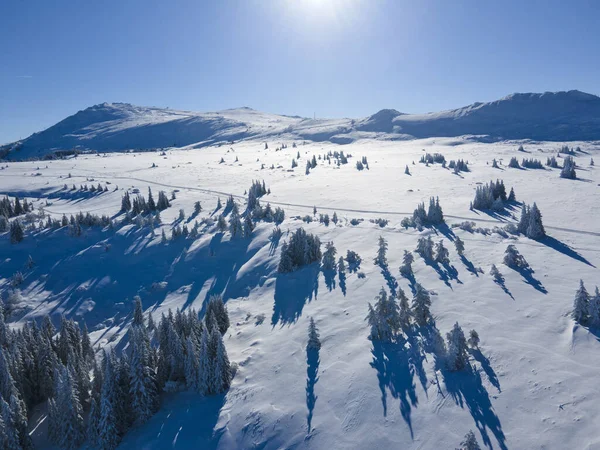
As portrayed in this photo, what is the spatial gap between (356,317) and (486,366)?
6351mm

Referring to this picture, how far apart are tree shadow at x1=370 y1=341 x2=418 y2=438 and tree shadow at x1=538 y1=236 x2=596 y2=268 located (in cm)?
1473

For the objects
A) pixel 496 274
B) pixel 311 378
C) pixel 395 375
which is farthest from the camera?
pixel 496 274

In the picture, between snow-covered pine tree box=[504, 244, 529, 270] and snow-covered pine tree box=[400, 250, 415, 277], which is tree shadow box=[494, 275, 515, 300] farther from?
snow-covered pine tree box=[400, 250, 415, 277]

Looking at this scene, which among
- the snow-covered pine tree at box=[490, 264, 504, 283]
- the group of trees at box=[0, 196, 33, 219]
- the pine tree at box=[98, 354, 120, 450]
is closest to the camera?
the pine tree at box=[98, 354, 120, 450]

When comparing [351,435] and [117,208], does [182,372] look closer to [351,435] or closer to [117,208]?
[351,435]

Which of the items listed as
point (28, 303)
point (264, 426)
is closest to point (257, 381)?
point (264, 426)

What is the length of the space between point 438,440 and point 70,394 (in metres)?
13.7

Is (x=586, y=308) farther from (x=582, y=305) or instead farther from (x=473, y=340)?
(x=473, y=340)

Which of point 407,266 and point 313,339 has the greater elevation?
point 407,266

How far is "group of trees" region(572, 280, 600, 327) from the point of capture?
14.4 meters

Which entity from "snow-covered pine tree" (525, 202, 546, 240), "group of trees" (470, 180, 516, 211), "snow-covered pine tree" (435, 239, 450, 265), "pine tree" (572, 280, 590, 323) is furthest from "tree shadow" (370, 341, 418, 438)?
"group of trees" (470, 180, 516, 211)

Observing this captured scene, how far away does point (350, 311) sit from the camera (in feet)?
61.7

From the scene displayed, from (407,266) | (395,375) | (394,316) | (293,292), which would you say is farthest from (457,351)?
(293,292)

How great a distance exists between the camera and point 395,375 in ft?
44.9
